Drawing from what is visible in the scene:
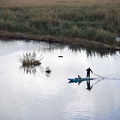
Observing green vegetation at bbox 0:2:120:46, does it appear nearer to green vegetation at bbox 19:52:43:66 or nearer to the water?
the water

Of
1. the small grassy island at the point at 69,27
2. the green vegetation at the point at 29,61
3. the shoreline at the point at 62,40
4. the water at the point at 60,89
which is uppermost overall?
the small grassy island at the point at 69,27

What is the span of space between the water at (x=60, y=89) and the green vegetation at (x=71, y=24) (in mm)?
2874

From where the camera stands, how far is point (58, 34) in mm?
27562

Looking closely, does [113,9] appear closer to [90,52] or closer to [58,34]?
[58,34]

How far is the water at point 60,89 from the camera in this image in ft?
41.5

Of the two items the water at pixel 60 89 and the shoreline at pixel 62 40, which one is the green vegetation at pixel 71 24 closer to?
the shoreline at pixel 62 40

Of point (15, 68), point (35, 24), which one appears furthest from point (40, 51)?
point (35, 24)

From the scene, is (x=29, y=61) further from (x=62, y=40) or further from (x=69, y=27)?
(x=69, y=27)

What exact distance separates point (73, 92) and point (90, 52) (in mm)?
8447

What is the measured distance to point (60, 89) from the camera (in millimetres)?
15383

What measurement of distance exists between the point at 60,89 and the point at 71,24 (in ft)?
47.6

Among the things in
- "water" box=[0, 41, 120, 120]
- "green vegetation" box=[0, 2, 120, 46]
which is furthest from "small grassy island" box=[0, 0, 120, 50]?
"water" box=[0, 41, 120, 120]

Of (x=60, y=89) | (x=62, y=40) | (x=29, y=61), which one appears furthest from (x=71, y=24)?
(x=60, y=89)

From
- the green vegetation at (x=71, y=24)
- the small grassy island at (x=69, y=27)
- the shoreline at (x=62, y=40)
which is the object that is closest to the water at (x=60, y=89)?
the shoreline at (x=62, y=40)
